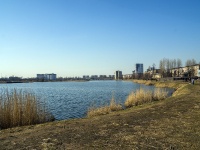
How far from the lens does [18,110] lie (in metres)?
10.6

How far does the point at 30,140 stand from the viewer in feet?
22.5

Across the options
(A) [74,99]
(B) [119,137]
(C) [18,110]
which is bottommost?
(A) [74,99]

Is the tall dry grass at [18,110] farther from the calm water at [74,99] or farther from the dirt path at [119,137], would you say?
the dirt path at [119,137]

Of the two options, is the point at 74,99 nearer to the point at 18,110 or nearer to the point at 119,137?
the point at 18,110

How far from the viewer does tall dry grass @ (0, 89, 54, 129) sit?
10508mm

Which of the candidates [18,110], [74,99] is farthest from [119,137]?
[74,99]

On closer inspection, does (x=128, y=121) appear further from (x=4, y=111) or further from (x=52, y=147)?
(x=4, y=111)

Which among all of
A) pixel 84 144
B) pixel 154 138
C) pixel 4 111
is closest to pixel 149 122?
pixel 154 138

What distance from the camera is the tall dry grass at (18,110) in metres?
10.5

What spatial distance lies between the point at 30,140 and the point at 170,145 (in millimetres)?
3884

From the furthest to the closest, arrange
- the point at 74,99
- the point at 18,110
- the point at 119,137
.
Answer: the point at 74,99 → the point at 18,110 → the point at 119,137

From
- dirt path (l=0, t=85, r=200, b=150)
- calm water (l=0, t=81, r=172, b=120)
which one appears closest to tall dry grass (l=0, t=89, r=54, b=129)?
calm water (l=0, t=81, r=172, b=120)

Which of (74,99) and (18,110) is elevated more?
(18,110)

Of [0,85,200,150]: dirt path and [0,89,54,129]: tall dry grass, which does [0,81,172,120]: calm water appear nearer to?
[0,89,54,129]: tall dry grass
